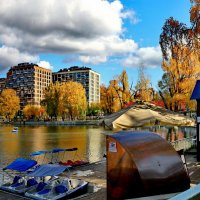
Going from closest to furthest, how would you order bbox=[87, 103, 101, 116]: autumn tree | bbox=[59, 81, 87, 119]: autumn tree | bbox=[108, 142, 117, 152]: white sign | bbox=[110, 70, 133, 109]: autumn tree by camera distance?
bbox=[108, 142, 117, 152]: white sign
bbox=[110, 70, 133, 109]: autumn tree
bbox=[59, 81, 87, 119]: autumn tree
bbox=[87, 103, 101, 116]: autumn tree

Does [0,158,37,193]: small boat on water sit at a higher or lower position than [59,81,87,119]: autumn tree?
lower

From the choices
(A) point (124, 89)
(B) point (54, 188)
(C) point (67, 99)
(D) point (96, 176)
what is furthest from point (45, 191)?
(C) point (67, 99)

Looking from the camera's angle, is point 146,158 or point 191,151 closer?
point 146,158

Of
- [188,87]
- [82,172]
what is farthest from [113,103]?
[82,172]

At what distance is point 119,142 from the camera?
8516 mm

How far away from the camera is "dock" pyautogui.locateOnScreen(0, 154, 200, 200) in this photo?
12.4m

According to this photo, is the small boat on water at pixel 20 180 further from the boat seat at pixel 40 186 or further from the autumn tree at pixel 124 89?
the autumn tree at pixel 124 89

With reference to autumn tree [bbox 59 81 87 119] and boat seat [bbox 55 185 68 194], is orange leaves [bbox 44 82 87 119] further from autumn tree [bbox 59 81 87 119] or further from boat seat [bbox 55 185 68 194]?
boat seat [bbox 55 185 68 194]

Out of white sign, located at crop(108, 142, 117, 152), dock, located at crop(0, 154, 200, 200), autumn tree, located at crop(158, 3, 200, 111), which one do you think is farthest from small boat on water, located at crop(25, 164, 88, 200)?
autumn tree, located at crop(158, 3, 200, 111)

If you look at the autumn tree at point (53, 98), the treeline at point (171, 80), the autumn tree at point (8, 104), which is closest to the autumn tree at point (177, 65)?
the treeline at point (171, 80)

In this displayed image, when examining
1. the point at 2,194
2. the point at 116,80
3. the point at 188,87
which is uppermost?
the point at 116,80

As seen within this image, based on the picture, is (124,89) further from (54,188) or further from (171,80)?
(54,188)

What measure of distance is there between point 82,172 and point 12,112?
128 metres

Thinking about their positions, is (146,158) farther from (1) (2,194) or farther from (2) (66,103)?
(2) (66,103)
